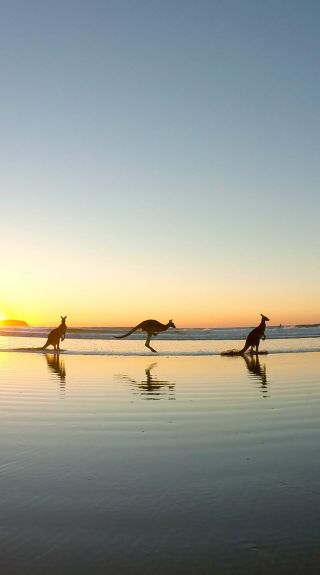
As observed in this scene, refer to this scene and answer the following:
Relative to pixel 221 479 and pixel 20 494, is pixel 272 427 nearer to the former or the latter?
pixel 221 479

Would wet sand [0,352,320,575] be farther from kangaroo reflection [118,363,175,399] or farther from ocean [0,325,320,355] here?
ocean [0,325,320,355]

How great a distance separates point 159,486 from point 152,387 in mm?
6222

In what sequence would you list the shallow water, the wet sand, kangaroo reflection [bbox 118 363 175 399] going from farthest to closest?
1. the shallow water
2. kangaroo reflection [bbox 118 363 175 399]
3. the wet sand

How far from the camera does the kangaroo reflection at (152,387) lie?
8734 mm

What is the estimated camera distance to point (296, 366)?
14703mm

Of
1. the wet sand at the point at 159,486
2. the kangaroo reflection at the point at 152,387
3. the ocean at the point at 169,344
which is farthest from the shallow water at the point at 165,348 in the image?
the wet sand at the point at 159,486

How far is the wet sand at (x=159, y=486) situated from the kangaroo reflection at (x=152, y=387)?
1.60 ft

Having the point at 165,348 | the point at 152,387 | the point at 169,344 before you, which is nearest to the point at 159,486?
the point at 152,387

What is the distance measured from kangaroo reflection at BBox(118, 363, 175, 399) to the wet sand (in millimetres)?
488

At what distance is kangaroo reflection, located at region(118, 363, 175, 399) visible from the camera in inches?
344

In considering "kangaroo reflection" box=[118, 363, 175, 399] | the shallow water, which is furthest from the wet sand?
the shallow water

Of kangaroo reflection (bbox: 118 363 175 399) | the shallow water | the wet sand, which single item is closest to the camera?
the wet sand

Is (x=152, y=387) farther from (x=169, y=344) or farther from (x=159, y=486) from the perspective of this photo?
(x=169, y=344)

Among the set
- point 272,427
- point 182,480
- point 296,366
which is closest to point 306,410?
point 272,427
